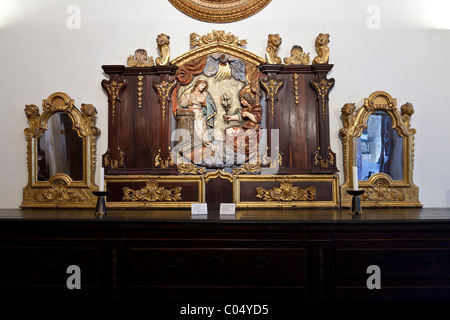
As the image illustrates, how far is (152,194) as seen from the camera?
342 centimetres

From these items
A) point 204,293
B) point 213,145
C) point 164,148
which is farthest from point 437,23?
point 204,293

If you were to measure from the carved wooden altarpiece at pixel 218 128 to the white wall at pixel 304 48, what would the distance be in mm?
191

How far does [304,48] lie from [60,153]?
2.82m

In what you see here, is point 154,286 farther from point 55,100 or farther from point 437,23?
point 437,23

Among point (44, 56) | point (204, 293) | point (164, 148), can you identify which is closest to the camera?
point (204, 293)

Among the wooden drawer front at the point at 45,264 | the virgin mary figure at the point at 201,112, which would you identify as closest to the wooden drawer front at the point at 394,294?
the virgin mary figure at the point at 201,112

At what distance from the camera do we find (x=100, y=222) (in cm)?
263

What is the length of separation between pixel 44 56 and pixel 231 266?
9.89 feet

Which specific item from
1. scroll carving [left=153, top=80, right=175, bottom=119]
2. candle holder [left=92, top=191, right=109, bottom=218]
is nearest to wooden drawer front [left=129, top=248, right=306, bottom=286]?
candle holder [left=92, top=191, right=109, bottom=218]

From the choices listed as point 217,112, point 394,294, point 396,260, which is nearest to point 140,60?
point 217,112

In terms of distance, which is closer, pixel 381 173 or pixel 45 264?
pixel 45 264

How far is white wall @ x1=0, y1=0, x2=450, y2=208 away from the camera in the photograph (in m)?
A: 3.61

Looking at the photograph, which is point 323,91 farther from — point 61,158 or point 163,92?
point 61,158

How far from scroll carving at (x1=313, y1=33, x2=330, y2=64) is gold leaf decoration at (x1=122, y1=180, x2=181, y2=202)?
1.96 metres
